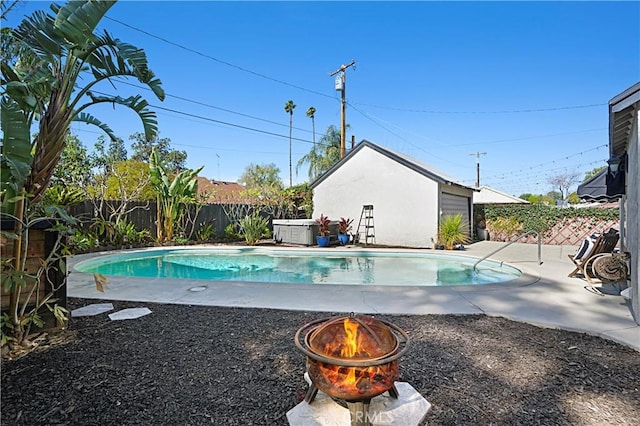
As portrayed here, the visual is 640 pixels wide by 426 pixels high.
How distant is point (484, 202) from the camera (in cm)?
1859

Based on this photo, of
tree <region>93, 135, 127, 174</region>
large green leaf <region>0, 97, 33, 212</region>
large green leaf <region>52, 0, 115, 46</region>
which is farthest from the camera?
tree <region>93, 135, 127, 174</region>

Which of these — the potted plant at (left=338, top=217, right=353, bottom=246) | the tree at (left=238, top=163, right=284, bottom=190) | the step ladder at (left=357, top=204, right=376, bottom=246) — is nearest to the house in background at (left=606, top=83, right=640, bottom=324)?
the step ladder at (left=357, top=204, right=376, bottom=246)

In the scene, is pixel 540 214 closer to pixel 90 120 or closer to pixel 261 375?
pixel 261 375

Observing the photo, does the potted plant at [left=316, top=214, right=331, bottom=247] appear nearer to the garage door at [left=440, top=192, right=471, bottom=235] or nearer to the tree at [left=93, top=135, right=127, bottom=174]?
the garage door at [left=440, top=192, right=471, bottom=235]

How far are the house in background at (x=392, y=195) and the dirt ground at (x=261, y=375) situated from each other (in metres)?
10.0

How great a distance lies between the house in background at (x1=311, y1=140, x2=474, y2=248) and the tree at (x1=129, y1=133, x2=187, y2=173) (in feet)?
74.7

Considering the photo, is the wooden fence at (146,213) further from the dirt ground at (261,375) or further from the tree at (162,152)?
the tree at (162,152)

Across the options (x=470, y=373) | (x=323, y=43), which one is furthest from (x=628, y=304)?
(x=323, y=43)

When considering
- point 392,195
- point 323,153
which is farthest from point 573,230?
point 323,153

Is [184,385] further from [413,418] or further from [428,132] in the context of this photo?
[428,132]

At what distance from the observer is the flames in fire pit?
1871mm

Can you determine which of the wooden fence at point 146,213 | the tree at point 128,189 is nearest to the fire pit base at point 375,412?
the wooden fence at point 146,213

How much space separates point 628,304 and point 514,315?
209cm

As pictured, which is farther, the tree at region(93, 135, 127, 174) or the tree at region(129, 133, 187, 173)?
the tree at region(129, 133, 187, 173)
